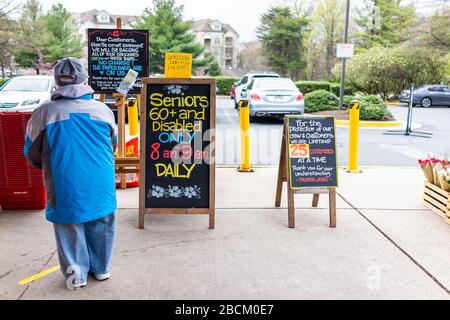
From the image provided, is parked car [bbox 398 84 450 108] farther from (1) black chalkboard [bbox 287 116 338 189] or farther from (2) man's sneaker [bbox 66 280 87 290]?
(2) man's sneaker [bbox 66 280 87 290]

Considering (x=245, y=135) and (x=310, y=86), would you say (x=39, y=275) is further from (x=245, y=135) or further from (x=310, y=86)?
(x=310, y=86)

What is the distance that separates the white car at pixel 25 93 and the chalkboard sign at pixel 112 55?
281 inches

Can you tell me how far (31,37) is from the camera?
113ft

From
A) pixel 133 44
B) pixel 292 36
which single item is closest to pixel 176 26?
pixel 292 36

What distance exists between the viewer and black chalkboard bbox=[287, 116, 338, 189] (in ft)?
16.4

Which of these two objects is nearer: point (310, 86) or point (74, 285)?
point (74, 285)

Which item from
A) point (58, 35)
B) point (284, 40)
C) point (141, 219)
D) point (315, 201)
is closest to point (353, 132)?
point (315, 201)

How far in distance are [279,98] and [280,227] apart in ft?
32.4

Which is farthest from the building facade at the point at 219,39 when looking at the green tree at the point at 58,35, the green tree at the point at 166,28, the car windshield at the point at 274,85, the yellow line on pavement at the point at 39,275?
the yellow line on pavement at the point at 39,275

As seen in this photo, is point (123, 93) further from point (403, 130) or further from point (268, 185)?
point (403, 130)

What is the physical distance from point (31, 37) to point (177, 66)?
110 ft

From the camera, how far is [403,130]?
45.3 feet

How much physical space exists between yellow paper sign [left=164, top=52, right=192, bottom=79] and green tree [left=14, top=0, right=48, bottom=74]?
2960 centimetres

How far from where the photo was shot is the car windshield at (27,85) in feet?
A: 46.2
